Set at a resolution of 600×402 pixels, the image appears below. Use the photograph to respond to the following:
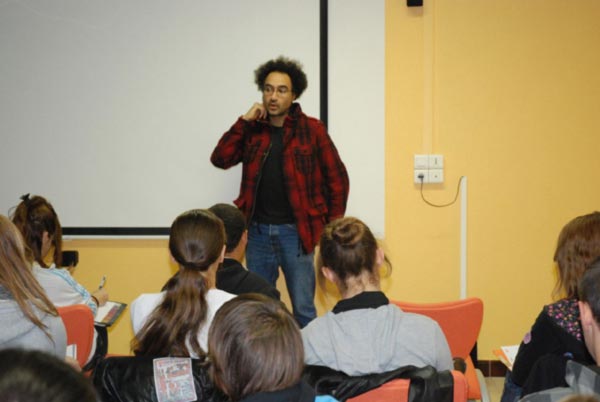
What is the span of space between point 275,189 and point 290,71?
0.63 meters

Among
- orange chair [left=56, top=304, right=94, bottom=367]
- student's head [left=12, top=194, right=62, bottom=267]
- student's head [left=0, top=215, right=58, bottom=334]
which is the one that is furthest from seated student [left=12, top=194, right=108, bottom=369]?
student's head [left=0, top=215, right=58, bottom=334]

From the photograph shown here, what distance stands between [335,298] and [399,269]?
16.1 inches

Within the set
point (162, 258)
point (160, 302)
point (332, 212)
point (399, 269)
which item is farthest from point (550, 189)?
point (160, 302)

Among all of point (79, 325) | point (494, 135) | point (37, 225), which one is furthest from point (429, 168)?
point (79, 325)

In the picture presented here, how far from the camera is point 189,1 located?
4020 mm

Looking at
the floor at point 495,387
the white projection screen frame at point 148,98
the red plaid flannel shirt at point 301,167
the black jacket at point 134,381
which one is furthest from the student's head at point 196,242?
the floor at point 495,387

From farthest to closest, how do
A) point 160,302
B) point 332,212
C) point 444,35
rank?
point 444,35 < point 332,212 < point 160,302

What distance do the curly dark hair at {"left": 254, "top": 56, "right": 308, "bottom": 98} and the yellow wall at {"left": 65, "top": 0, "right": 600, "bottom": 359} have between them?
549 mm

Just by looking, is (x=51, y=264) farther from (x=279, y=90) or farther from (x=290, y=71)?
(x=290, y=71)

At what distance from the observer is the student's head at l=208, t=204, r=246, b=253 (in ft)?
8.83

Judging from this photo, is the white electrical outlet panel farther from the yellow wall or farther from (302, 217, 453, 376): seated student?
(302, 217, 453, 376): seated student

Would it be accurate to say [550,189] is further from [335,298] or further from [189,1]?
[189,1]

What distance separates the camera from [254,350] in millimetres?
1373

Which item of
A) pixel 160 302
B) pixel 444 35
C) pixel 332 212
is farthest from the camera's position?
pixel 444 35
